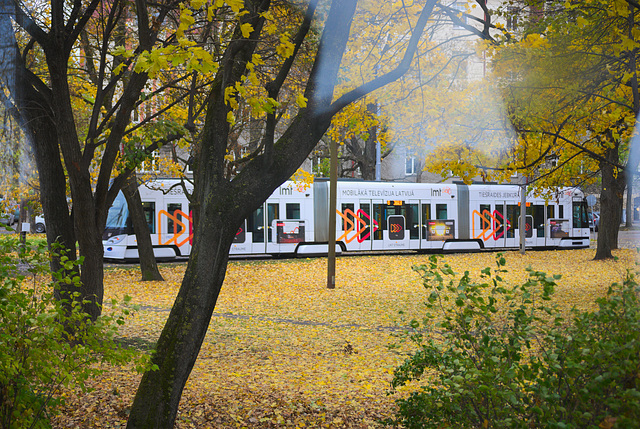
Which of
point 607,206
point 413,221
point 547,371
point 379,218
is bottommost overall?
point 547,371

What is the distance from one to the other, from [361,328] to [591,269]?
38.5ft

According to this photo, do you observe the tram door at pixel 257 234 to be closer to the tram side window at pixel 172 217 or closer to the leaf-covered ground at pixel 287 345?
the tram side window at pixel 172 217

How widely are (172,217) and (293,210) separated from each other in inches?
195

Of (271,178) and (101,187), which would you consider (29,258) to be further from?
(101,187)

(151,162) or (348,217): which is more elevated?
(151,162)

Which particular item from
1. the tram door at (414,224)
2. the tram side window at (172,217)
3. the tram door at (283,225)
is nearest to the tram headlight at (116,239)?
the tram side window at (172,217)

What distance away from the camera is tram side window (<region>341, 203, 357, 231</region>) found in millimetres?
24953

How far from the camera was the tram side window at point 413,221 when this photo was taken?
26.1m

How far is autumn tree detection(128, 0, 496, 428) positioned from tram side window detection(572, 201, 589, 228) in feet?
90.5

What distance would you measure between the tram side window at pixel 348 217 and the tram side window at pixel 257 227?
3570 mm

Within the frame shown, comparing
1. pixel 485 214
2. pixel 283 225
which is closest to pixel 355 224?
pixel 283 225

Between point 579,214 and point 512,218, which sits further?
point 579,214

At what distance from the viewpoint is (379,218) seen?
25.5 meters

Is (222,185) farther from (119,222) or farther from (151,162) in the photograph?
(119,222)
